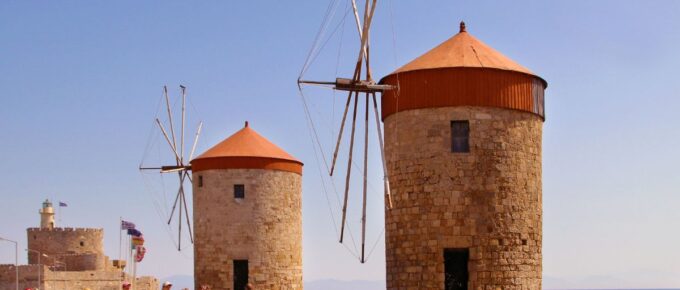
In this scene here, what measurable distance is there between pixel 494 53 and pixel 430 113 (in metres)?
3.08

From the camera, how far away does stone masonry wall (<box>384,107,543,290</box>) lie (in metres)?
27.8

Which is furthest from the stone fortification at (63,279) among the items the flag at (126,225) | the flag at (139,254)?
the flag at (139,254)

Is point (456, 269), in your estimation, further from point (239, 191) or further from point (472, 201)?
point (239, 191)

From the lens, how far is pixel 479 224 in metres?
27.8

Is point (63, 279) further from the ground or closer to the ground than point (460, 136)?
closer to the ground

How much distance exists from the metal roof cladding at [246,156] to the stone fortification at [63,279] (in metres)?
24.3

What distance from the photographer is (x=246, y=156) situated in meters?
43.1

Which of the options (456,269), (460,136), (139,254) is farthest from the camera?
(139,254)

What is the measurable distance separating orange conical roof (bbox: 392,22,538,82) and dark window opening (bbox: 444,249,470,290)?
4.84m

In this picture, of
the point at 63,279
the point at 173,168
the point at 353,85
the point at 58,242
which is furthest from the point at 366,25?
the point at 58,242

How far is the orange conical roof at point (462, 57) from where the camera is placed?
28.9 meters

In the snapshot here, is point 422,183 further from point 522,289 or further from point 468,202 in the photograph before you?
point 522,289

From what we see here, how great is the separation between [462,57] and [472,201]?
157 inches

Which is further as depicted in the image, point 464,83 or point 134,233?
point 134,233
